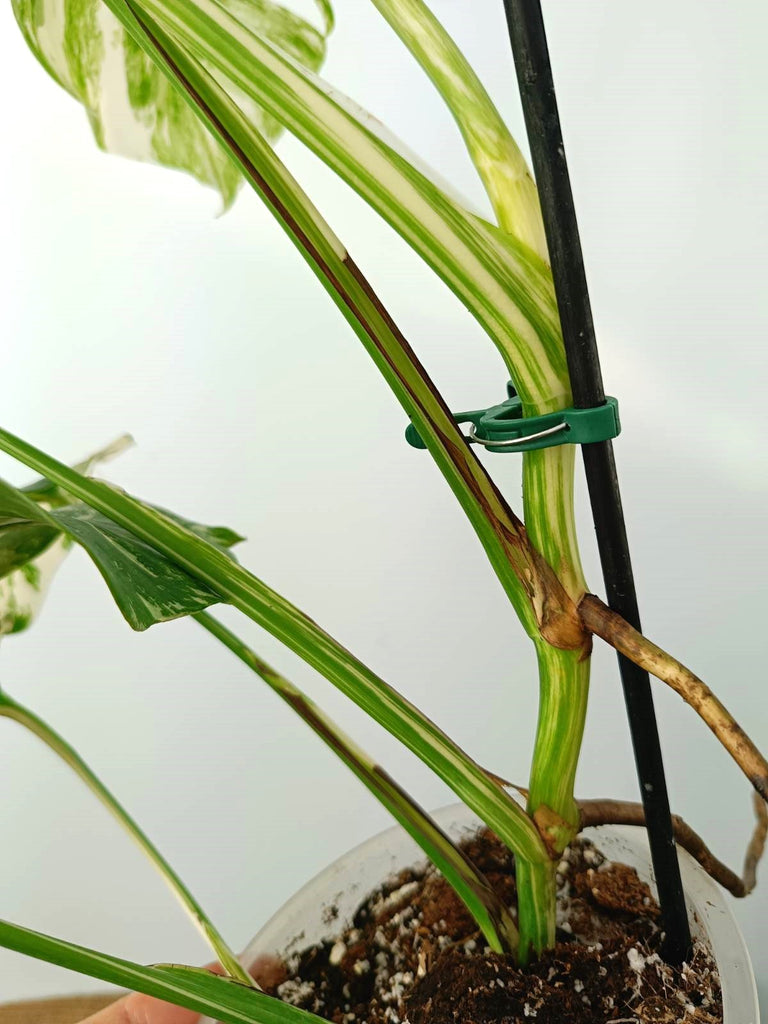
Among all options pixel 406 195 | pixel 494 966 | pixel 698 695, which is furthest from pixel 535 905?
pixel 406 195

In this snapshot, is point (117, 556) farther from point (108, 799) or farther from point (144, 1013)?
point (144, 1013)

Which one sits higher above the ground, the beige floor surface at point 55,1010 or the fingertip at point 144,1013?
the fingertip at point 144,1013

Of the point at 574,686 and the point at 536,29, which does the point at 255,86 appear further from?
the point at 574,686

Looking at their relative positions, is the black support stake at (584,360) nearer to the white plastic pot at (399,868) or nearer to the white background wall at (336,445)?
the white plastic pot at (399,868)

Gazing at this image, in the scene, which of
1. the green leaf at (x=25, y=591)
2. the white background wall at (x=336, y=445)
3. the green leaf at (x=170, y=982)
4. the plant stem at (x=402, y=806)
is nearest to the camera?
the green leaf at (x=170, y=982)

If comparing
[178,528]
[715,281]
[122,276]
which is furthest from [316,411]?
[178,528]

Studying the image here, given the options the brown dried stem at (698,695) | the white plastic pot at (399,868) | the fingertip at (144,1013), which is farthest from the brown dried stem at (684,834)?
the fingertip at (144,1013)

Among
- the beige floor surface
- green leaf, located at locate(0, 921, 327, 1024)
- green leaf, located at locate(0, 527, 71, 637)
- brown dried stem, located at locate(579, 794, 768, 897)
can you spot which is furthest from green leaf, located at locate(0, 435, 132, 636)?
the beige floor surface

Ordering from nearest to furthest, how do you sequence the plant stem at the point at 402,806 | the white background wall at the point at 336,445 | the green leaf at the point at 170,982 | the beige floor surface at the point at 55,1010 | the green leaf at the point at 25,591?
the green leaf at the point at 170,982, the plant stem at the point at 402,806, the green leaf at the point at 25,591, the white background wall at the point at 336,445, the beige floor surface at the point at 55,1010
